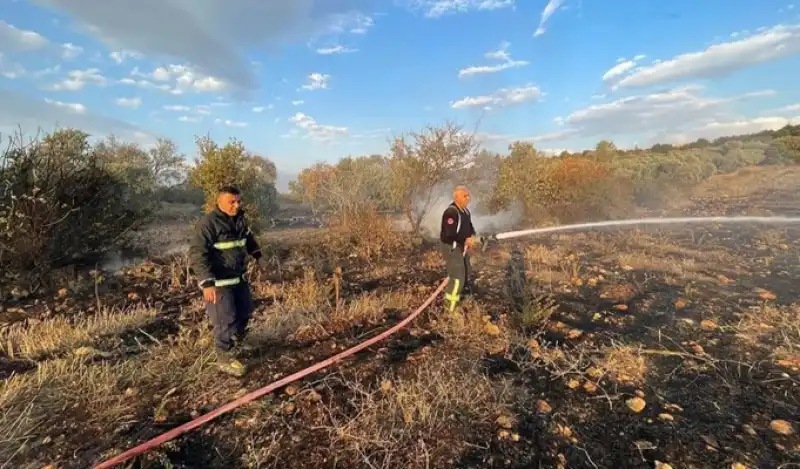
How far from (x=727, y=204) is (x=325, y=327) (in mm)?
17039

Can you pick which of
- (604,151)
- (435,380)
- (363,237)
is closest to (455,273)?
(435,380)

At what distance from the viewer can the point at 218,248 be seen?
3.61 m

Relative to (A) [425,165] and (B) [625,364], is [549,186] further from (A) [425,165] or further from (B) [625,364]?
(B) [625,364]

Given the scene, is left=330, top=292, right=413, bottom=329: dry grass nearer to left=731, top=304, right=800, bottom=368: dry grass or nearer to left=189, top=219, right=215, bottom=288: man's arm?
left=189, top=219, right=215, bottom=288: man's arm

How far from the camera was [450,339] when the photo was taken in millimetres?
4273

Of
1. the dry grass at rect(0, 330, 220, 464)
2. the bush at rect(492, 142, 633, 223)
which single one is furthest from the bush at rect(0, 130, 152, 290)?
the bush at rect(492, 142, 633, 223)

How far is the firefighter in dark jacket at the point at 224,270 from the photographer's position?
3461mm

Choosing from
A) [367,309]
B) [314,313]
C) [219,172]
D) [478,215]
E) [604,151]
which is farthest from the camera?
[604,151]

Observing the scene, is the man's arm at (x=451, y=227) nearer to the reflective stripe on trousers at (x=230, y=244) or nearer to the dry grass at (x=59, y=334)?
the reflective stripe on trousers at (x=230, y=244)

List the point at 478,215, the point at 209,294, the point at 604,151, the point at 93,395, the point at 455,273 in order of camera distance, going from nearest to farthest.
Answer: the point at 93,395, the point at 209,294, the point at 455,273, the point at 478,215, the point at 604,151

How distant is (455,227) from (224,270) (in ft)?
8.62

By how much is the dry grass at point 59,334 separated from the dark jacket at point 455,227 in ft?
12.1

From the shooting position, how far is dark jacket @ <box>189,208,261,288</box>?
3.42 m

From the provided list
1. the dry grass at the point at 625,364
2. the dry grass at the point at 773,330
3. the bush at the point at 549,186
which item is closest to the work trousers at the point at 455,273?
the dry grass at the point at 625,364
